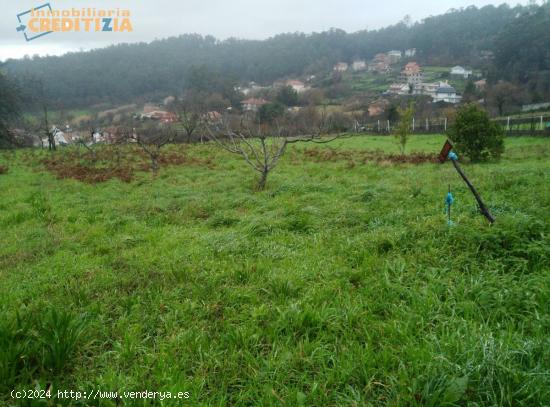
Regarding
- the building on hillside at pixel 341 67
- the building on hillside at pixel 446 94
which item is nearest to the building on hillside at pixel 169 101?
the building on hillside at pixel 446 94

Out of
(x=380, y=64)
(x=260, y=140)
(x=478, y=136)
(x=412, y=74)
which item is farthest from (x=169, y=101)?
Answer: (x=380, y=64)

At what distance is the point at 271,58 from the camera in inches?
3164

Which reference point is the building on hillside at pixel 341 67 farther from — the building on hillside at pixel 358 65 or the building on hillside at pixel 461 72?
the building on hillside at pixel 461 72

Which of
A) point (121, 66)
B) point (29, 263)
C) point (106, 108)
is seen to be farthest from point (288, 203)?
point (121, 66)

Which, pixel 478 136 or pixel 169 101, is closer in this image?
pixel 478 136

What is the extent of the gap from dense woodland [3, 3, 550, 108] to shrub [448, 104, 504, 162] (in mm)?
35546

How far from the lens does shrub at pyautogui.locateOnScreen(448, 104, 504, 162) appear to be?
1213 centimetres

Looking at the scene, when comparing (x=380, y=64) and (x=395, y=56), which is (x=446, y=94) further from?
(x=395, y=56)

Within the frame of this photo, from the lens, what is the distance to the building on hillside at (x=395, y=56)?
277 ft

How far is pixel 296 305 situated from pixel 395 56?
322 feet

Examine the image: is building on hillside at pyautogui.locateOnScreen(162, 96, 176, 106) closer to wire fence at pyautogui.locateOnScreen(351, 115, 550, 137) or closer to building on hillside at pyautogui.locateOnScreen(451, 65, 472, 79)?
wire fence at pyautogui.locateOnScreen(351, 115, 550, 137)

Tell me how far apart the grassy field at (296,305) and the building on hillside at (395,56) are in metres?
89.9

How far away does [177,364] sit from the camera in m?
2.40

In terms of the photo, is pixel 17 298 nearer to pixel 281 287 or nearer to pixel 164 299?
pixel 164 299
